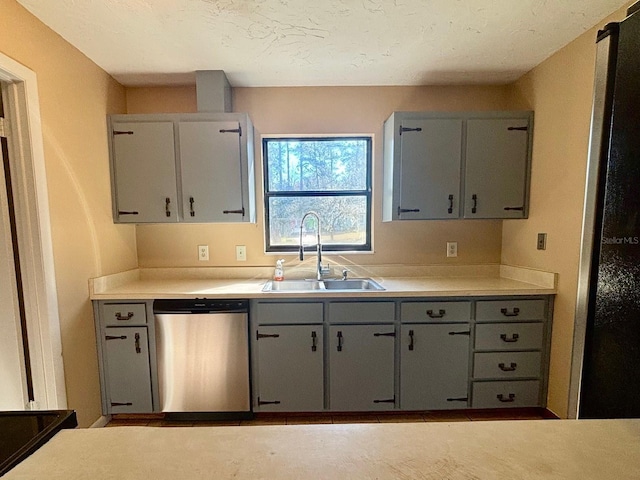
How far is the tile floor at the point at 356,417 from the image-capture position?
2186 mm

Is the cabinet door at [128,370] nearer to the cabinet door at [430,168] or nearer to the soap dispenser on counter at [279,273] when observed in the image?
the soap dispenser on counter at [279,273]

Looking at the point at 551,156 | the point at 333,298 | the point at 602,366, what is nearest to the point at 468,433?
the point at 602,366

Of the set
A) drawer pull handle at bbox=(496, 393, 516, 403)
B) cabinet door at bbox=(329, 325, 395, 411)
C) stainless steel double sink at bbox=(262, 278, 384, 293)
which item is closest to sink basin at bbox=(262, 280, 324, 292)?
stainless steel double sink at bbox=(262, 278, 384, 293)

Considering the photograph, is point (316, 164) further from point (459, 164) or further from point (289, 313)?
point (289, 313)

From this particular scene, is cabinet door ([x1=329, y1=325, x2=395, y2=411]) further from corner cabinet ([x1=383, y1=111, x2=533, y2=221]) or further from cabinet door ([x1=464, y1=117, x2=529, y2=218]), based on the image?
cabinet door ([x1=464, y1=117, x2=529, y2=218])

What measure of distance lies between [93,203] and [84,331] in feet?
2.81

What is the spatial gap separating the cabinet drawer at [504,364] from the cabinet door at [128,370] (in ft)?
7.53

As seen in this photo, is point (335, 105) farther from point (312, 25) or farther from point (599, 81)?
point (599, 81)

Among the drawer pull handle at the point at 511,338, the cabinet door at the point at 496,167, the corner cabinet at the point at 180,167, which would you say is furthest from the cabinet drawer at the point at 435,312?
the corner cabinet at the point at 180,167

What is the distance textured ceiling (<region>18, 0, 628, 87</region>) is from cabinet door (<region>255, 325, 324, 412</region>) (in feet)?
6.06

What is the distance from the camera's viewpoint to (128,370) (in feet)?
6.94

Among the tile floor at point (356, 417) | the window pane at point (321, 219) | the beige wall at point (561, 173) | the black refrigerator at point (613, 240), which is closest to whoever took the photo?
the black refrigerator at point (613, 240)

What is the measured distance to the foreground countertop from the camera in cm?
52

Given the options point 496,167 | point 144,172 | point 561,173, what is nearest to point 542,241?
point 561,173
